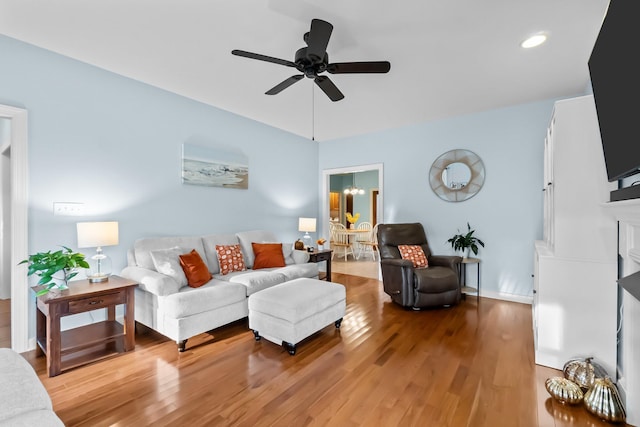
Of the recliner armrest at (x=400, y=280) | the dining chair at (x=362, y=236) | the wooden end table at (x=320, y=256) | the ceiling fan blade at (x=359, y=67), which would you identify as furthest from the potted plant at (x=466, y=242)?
the dining chair at (x=362, y=236)

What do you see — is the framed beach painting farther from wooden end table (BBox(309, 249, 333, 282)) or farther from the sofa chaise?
the sofa chaise

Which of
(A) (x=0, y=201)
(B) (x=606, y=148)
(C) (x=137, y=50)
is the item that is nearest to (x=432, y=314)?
(B) (x=606, y=148)

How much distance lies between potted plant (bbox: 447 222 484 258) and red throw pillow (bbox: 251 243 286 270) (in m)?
2.45

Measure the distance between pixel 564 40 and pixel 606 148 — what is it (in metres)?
1.56

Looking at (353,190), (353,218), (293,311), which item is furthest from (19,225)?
(353,218)

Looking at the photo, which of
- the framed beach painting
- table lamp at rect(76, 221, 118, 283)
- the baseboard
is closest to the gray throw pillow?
table lamp at rect(76, 221, 118, 283)

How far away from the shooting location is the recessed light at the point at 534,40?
234cm

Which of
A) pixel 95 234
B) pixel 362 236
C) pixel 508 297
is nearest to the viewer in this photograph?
pixel 95 234

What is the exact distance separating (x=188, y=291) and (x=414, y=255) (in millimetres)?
2869

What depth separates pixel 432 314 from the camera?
3.42 m

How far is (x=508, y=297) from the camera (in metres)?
3.92

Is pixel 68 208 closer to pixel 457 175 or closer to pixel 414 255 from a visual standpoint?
pixel 414 255

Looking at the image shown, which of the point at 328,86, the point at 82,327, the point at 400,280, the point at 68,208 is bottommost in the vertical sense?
the point at 82,327

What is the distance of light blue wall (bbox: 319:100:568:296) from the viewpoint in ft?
12.4
